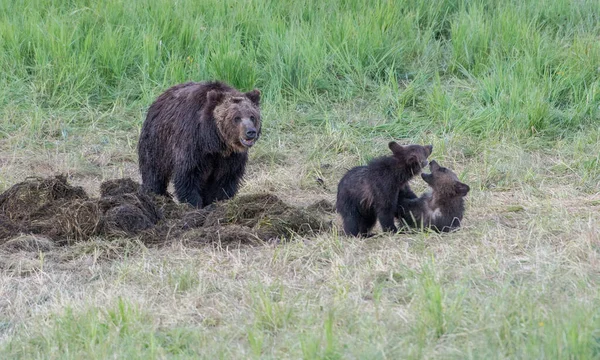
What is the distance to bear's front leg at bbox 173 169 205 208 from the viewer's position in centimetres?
914

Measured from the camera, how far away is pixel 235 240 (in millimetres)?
7625

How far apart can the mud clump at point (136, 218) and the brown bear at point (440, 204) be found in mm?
721

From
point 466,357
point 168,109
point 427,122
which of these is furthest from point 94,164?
point 466,357

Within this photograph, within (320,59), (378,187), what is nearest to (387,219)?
(378,187)

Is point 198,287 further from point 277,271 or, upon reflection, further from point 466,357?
point 466,357

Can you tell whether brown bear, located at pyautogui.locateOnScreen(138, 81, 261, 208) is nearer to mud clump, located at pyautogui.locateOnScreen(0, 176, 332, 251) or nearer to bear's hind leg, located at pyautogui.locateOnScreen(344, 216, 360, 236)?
mud clump, located at pyautogui.locateOnScreen(0, 176, 332, 251)

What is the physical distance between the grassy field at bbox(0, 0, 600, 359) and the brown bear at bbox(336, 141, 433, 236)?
0.19 m

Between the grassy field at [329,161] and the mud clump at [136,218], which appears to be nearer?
the grassy field at [329,161]

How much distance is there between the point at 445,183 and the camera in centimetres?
771

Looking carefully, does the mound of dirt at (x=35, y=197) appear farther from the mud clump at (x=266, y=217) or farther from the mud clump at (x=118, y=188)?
the mud clump at (x=266, y=217)

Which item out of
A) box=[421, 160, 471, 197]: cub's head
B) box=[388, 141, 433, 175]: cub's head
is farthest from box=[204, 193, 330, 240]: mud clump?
box=[421, 160, 471, 197]: cub's head

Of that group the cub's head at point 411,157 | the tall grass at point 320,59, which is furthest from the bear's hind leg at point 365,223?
the tall grass at point 320,59

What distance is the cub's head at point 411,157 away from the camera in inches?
306

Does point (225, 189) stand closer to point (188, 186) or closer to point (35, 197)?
point (188, 186)
